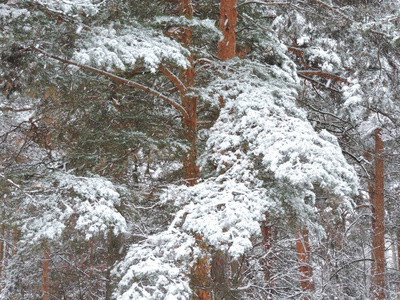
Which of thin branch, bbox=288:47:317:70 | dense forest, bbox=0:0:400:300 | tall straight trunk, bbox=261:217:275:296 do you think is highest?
thin branch, bbox=288:47:317:70

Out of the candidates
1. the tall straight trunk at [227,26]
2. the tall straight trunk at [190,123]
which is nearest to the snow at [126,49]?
the tall straight trunk at [190,123]

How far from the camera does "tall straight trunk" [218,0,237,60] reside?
7138 mm

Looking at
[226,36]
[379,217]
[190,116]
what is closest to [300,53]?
[226,36]

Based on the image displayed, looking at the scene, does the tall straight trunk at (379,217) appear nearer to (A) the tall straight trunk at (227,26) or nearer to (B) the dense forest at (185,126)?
(B) the dense forest at (185,126)

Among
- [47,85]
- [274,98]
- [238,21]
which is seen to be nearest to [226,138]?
[274,98]

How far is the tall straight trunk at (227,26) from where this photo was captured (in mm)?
7138

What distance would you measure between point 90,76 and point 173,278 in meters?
3.88

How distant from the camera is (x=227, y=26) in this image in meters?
7.11

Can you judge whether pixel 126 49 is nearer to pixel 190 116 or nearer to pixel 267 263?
pixel 190 116

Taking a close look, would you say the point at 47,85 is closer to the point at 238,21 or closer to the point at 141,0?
the point at 141,0

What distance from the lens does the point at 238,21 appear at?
8016 millimetres

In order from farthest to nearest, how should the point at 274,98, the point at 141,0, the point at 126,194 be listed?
the point at 141,0
the point at 126,194
the point at 274,98

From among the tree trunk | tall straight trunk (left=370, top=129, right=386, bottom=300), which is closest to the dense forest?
the tree trunk

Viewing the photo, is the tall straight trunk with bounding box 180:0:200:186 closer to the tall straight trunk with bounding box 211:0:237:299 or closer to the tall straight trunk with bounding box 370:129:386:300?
the tall straight trunk with bounding box 211:0:237:299
